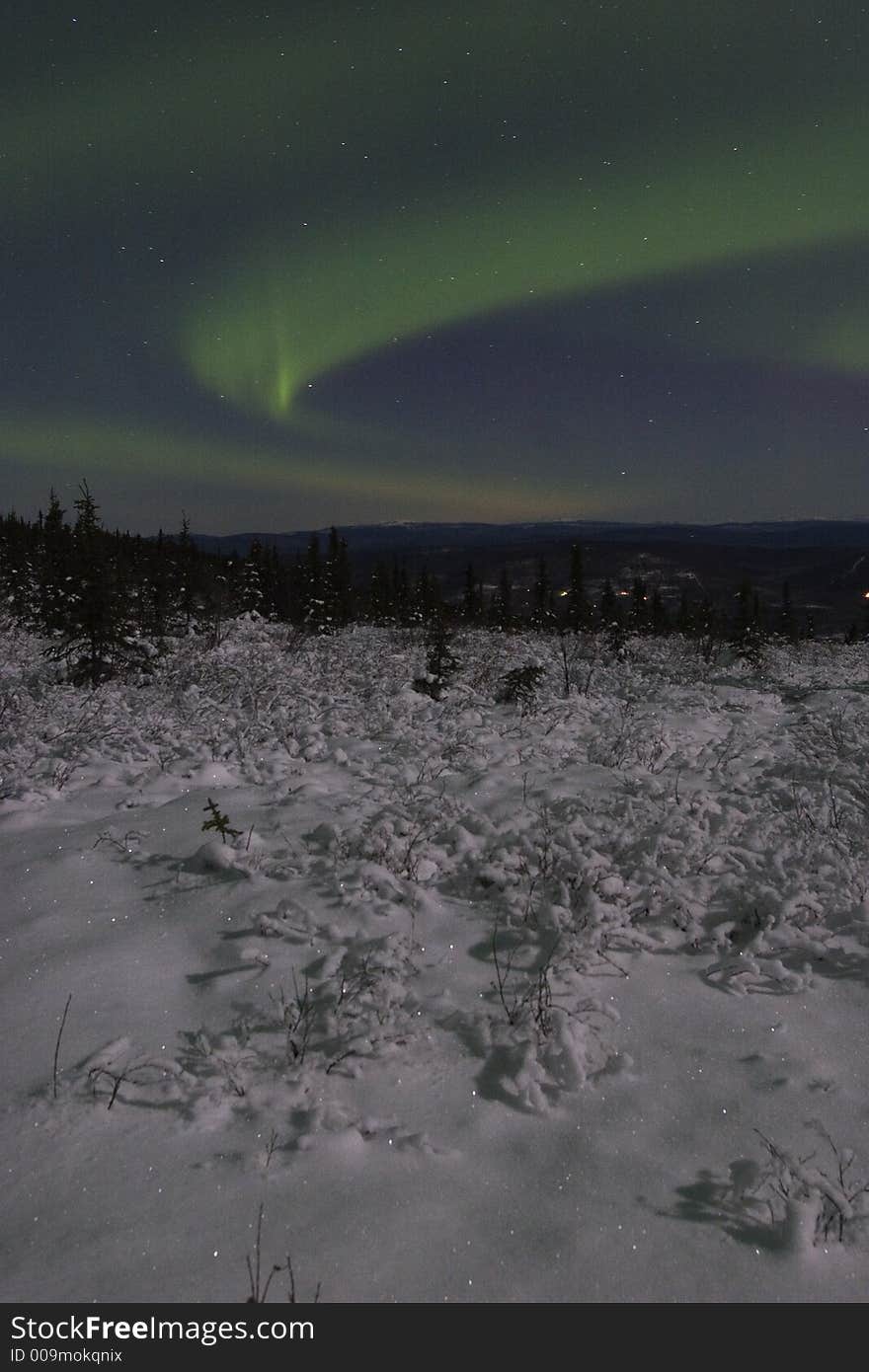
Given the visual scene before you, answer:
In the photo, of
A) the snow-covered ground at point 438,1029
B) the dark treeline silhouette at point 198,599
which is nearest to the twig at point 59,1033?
the snow-covered ground at point 438,1029

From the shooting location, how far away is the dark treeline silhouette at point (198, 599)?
1633cm

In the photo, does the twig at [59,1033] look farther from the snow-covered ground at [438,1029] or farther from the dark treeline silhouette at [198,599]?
the dark treeline silhouette at [198,599]

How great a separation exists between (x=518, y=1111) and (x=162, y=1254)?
1.65m

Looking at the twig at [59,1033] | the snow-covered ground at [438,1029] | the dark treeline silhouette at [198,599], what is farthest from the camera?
the dark treeline silhouette at [198,599]

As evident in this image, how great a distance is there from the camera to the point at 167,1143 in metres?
2.96

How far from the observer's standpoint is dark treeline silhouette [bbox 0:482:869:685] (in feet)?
53.6

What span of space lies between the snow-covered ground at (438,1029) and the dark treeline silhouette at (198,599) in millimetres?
9226

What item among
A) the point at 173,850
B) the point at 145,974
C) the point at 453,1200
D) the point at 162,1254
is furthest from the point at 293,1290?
the point at 173,850

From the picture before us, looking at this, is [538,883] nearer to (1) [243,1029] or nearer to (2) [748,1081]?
(2) [748,1081]

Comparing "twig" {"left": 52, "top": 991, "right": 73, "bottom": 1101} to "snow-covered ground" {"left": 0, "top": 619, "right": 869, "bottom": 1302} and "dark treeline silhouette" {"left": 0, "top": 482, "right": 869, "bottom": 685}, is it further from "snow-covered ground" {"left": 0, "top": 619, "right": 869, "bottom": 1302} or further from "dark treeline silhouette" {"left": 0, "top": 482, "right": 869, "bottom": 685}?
"dark treeline silhouette" {"left": 0, "top": 482, "right": 869, "bottom": 685}

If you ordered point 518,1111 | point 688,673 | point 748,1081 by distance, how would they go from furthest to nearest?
1. point 688,673
2. point 748,1081
3. point 518,1111

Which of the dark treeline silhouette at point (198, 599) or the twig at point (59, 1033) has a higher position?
the dark treeline silhouette at point (198, 599)

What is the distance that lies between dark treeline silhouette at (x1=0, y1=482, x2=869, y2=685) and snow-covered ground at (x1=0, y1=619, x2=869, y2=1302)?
30.3 feet

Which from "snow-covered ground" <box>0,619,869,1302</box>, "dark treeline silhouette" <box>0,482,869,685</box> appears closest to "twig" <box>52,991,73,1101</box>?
"snow-covered ground" <box>0,619,869,1302</box>
